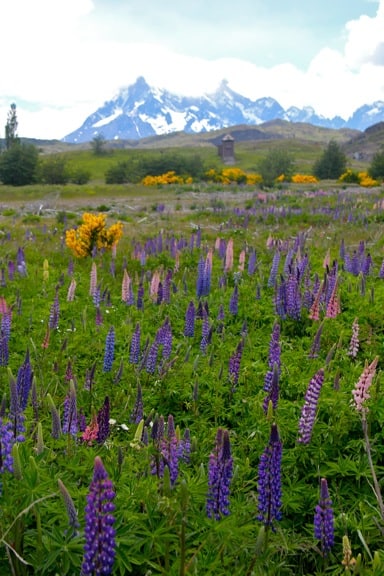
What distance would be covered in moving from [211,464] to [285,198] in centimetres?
2423

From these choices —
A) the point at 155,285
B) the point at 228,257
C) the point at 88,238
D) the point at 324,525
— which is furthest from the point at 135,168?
the point at 324,525

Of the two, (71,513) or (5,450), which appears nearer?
(71,513)

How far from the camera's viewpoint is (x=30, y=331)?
22.4 feet

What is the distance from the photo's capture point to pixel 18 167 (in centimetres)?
5772

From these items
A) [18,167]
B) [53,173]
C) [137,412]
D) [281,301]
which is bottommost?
[137,412]

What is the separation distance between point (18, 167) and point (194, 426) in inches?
2315

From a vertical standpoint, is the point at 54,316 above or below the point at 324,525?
above

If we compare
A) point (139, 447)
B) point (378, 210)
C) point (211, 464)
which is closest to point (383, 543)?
point (211, 464)

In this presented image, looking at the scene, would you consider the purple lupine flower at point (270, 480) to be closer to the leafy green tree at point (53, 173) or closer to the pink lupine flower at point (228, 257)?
the pink lupine flower at point (228, 257)

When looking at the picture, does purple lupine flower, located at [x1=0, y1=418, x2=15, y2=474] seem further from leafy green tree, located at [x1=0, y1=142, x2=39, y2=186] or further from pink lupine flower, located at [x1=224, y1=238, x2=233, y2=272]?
leafy green tree, located at [x1=0, y1=142, x2=39, y2=186]

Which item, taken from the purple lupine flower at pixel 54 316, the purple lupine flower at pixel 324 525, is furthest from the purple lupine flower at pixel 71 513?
the purple lupine flower at pixel 54 316

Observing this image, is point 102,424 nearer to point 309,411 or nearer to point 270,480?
point 270,480

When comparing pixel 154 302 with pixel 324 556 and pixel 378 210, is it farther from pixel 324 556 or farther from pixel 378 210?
pixel 378 210

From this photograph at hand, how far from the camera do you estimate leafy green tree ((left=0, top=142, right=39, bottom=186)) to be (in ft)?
190
